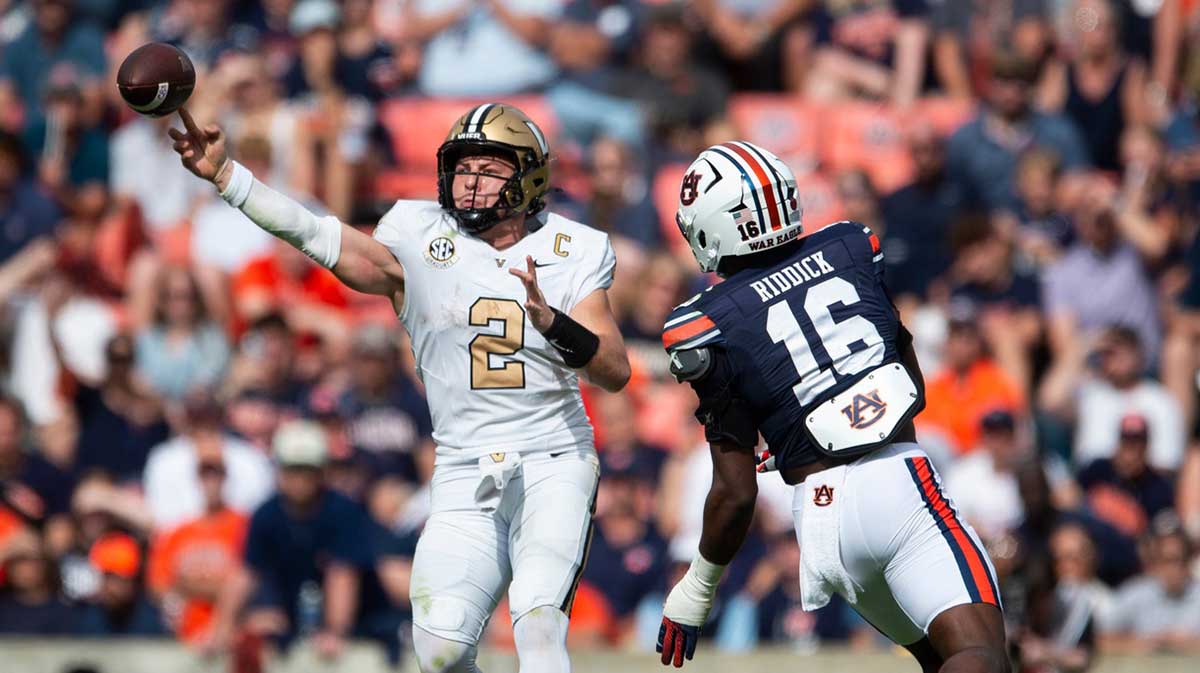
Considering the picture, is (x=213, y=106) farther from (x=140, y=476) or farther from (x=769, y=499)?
(x=769, y=499)

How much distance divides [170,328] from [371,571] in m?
2.89

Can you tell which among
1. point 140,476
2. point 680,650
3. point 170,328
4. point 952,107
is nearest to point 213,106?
point 170,328

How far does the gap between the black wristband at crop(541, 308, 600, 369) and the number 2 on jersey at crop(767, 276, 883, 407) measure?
0.71 m

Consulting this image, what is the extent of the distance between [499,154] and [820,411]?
1709mm

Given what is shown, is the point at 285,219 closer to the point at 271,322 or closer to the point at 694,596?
the point at 694,596

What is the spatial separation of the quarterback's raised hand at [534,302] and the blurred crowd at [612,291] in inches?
153

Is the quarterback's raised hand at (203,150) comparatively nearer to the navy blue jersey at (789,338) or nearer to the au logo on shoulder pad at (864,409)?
the navy blue jersey at (789,338)

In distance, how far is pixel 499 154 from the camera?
7.43 meters

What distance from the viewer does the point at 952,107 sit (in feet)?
47.1

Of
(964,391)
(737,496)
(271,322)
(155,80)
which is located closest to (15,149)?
(271,322)

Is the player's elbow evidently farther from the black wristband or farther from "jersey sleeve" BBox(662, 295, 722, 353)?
the black wristband

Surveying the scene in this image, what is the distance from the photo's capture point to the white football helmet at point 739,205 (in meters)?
6.84

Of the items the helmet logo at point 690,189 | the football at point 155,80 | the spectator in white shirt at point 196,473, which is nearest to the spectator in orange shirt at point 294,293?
the spectator in white shirt at point 196,473

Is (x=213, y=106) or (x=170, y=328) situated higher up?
(x=213, y=106)
